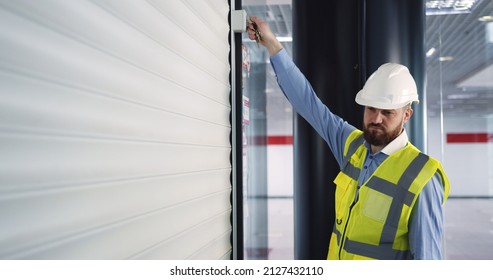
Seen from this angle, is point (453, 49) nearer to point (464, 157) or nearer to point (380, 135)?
point (380, 135)

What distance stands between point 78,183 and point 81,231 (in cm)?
11

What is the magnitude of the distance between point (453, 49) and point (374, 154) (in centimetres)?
887

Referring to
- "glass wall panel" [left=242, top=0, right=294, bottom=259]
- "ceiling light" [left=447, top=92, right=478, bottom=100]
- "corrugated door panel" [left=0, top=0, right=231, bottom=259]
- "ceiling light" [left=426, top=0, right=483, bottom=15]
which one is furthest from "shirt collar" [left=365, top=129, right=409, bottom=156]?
"ceiling light" [left=447, top=92, right=478, bottom=100]

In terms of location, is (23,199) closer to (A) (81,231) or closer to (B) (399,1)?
(A) (81,231)

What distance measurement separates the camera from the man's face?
2.56 m

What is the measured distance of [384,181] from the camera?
2418mm

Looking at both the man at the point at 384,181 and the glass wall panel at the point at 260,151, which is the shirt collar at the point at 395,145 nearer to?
the man at the point at 384,181

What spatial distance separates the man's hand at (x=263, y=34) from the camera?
2.59 m

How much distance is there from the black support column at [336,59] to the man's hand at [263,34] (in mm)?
1061

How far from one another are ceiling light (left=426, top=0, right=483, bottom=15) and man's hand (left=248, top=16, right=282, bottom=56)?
17.8 ft

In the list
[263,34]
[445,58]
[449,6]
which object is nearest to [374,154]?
[263,34]

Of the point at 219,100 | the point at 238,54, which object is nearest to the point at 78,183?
the point at 219,100

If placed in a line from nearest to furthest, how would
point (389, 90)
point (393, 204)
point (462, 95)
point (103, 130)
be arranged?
point (103, 130)
point (393, 204)
point (389, 90)
point (462, 95)

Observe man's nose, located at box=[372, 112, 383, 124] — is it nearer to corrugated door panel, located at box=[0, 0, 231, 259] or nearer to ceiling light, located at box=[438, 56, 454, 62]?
corrugated door panel, located at box=[0, 0, 231, 259]
